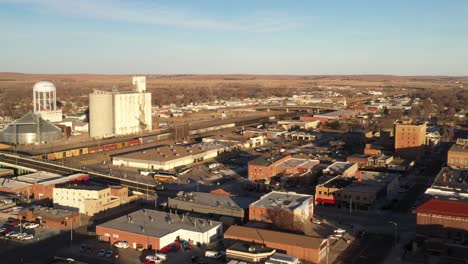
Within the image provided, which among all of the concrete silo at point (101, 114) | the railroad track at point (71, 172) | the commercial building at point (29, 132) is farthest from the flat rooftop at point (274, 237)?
the concrete silo at point (101, 114)

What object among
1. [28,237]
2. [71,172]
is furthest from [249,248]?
[71,172]

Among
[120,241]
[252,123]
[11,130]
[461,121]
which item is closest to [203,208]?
[120,241]

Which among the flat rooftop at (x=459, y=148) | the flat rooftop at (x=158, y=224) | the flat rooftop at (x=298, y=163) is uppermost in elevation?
the flat rooftop at (x=459, y=148)

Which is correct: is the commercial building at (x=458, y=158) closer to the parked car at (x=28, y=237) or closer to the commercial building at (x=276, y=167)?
the commercial building at (x=276, y=167)

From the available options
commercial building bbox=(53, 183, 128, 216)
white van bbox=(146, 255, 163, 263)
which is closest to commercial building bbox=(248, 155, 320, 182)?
commercial building bbox=(53, 183, 128, 216)

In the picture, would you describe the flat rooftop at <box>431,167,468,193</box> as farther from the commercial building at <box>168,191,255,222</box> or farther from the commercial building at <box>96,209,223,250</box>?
the commercial building at <box>96,209,223,250</box>

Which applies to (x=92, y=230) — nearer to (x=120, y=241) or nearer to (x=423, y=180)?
(x=120, y=241)
